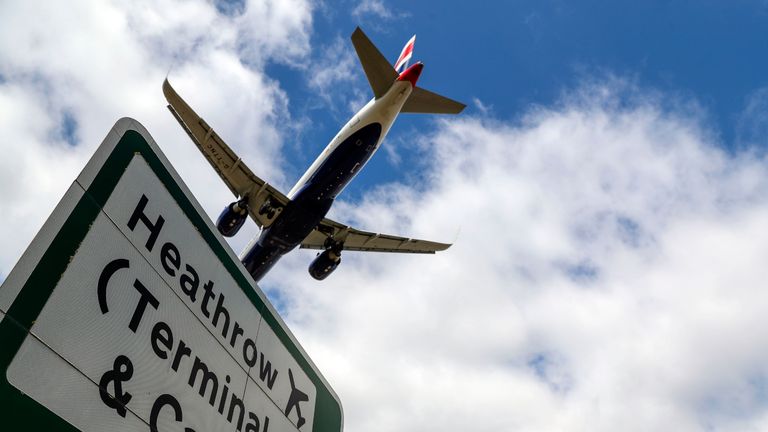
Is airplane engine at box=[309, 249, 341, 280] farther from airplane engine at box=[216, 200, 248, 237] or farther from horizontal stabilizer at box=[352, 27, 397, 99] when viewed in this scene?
horizontal stabilizer at box=[352, 27, 397, 99]

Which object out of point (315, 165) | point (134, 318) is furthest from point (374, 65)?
point (134, 318)

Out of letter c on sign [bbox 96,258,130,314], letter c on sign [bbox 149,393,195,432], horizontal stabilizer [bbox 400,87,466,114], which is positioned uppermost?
horizontal stabilizer [bbox 400,87,466,114]

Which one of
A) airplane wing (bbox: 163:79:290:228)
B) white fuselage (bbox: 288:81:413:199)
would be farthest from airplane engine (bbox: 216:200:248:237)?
white fuselage (bbox: 288:81:413:199)

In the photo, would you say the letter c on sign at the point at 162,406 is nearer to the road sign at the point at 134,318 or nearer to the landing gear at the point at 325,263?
the road sign at the point at 134,318

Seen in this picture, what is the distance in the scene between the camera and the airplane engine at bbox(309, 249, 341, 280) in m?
29.5

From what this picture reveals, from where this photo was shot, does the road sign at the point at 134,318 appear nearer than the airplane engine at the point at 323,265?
Yes

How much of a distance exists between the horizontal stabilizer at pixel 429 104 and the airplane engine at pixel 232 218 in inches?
374

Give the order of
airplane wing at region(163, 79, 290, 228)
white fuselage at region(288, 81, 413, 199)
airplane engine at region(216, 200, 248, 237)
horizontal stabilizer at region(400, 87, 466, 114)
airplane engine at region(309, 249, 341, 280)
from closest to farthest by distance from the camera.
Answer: white fuselage at region(288, 81, 413, 199) < airplane wing at region(163, 79, 290, 228) < airplane engine at region(216, 200, 248, 237) < horizontal stabilizer at region(400, 87, 466, 114) < airplane engine at region(309, 249, 341, 280)

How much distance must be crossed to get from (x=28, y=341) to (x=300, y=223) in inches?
946

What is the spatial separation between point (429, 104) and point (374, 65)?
4.43 metres

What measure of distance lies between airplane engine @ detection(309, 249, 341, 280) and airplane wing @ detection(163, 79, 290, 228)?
3758 millimetres

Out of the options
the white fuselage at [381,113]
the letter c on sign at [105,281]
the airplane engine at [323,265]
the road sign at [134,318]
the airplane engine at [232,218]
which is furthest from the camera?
the airplane engine at [323,265]

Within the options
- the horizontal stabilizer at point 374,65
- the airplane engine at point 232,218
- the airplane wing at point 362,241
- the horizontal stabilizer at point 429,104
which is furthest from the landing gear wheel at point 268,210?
the horizontal stabilizer at point 429,104

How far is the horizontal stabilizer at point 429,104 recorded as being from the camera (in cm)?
2686
